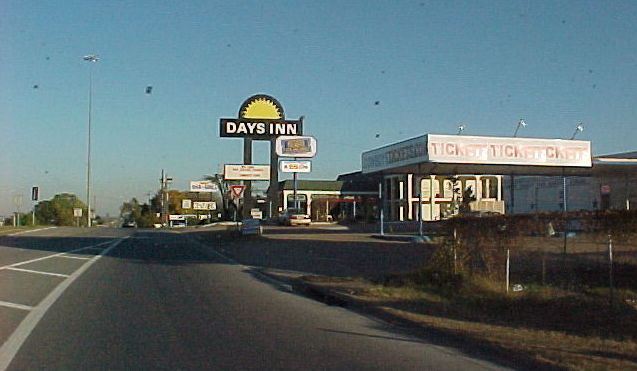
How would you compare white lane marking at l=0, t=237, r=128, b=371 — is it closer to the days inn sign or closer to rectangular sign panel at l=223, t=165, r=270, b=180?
the days inn sign

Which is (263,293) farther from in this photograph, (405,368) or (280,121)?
(280,121)

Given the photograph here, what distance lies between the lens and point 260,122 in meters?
66.8

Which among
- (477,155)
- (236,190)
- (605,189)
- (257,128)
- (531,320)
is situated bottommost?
(531,320)

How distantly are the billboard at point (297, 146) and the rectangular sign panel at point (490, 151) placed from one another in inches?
1093

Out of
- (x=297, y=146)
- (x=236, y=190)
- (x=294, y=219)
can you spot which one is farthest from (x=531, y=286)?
(x=297, y=146)

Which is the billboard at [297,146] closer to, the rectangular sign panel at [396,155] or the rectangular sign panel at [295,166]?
the rectangular sign panel at [295,166]

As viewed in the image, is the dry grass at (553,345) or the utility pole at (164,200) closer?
the dry grass at (553,345)

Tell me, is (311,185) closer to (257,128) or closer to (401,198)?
(401,198)

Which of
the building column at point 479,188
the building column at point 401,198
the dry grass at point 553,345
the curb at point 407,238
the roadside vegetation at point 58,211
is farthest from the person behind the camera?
the roadside vegetation at point 58,211

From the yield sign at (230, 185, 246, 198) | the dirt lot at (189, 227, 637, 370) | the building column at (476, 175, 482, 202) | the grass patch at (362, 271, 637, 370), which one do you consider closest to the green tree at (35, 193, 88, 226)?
the building column at (476, 175, 482, 202)

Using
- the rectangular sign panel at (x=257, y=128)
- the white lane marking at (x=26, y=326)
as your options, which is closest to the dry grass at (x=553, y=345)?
the white lane marking at (x=26, y=326)

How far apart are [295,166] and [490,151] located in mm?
35266

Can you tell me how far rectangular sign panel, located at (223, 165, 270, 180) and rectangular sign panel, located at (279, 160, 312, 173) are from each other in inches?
97.4

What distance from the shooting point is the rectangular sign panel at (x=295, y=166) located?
69.4m
